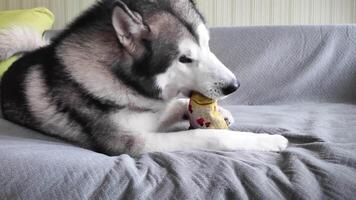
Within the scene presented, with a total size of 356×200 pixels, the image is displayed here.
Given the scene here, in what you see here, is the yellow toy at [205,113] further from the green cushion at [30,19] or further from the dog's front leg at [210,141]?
the green cushion at [30,19]

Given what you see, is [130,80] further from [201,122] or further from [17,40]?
[17,40]

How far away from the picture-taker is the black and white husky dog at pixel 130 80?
40.7 inches

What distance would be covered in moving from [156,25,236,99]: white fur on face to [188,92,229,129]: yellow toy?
0.11ft

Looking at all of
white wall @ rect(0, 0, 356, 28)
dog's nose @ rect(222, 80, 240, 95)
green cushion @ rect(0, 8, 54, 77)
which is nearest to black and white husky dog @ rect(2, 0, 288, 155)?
dog's nose @ rect(222, 80, 240, 95)

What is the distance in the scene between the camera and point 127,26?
102 cm

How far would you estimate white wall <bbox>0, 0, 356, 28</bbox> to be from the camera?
2230mm

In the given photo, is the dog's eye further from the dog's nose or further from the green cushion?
the green cushion

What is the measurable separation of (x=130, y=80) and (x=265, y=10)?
1437 millimetres

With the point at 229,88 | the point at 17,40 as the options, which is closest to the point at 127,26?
the point at 229,88

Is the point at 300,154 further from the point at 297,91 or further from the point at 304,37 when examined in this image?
the point at 304,37

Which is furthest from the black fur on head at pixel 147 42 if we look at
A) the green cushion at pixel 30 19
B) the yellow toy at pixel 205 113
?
the green cushion at pixel 30 19

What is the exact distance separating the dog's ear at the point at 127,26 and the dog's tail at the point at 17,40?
719 mm

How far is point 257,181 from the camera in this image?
31.6 inches

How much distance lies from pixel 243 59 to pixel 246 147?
0.90 m
